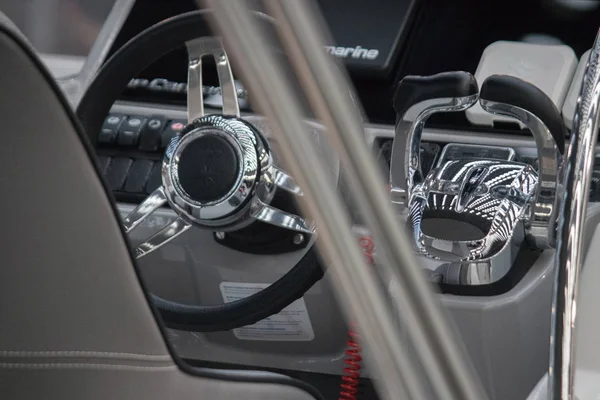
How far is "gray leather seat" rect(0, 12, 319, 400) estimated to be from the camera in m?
0.74

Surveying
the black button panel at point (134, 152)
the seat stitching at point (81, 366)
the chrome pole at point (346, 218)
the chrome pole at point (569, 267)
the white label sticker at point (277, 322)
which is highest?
the chrome pole at point (346, 218)

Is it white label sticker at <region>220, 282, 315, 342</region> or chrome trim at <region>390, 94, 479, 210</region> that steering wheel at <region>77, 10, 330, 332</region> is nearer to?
chrome trim at <region>390, 94, 479, 210</region>

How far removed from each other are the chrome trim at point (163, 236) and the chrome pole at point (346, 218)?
0.93 meters

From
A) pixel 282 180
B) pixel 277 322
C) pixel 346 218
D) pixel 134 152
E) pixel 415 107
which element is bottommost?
pixel 277 322

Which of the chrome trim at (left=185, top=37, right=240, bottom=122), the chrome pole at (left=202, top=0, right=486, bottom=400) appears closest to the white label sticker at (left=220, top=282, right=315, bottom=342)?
the chrome trim at (left=185, top=37, right=240, bottom=122)

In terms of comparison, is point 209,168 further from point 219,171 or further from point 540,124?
point 540,124

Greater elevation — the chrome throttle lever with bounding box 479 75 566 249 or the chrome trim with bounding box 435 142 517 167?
the chrome throttle lever with bounding box 479 75 566 249

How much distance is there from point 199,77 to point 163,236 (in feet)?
0.69

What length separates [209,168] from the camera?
44.9 inches

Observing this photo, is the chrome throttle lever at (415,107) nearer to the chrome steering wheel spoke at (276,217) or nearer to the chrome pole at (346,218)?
the chrome steering wheel spoke at (276,217)

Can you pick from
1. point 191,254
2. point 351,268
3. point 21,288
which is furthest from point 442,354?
point 191,254

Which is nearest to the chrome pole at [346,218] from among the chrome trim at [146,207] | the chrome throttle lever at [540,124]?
the chrome throttle lever at [540,124]

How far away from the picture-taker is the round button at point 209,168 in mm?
1134

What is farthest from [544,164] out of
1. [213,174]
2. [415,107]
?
[213,174]
